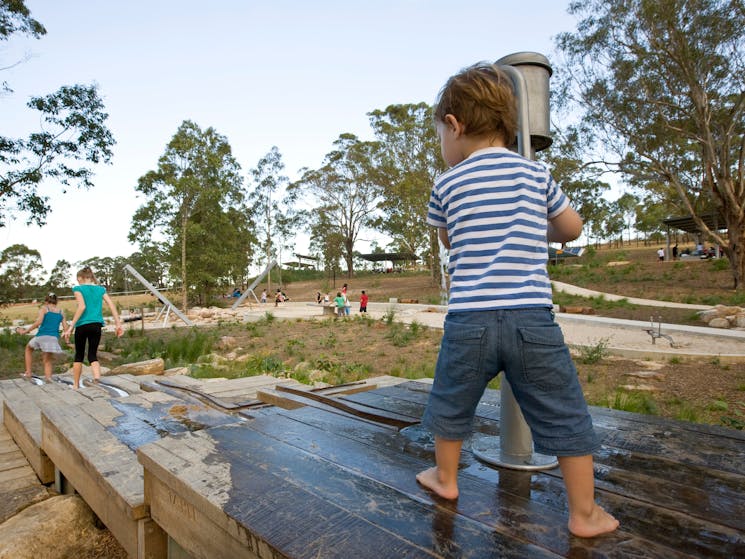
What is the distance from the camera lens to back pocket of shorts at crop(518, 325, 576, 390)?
1.34 metres

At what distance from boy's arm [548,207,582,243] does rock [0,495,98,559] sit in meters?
2.53

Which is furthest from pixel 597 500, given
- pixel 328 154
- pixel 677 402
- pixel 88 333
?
pixel 328 154

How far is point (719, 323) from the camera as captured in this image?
11125mm

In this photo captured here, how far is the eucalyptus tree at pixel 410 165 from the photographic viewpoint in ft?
A: 85.9

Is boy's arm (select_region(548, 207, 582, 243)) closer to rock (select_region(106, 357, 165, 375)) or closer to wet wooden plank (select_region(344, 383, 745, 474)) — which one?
wet wooden plank (select_region(344, 383, 745, 474))

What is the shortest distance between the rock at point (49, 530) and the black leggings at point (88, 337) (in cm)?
332

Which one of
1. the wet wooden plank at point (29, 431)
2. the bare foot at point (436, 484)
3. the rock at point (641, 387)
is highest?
the bare foot at point (436, 484)

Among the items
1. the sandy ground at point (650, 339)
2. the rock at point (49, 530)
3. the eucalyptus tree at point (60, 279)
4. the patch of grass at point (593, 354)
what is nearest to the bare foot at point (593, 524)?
the rock at point (49, 530)

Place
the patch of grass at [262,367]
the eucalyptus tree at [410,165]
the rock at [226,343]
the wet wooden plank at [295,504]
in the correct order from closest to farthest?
the wet wooden plank at [295,504] → the patch of grass at [262,367] → the rock at [226,343] → the eucalyptus tree at [410,165]

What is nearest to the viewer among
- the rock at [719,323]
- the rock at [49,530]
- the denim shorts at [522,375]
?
the denim shorts at [522,375]

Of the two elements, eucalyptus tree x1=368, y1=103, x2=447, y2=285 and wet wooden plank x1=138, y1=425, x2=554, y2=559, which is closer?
wet wooden plank x1=138, y1=425, x2=554, y2=559

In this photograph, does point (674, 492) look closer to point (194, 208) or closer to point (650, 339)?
point (650, 339)

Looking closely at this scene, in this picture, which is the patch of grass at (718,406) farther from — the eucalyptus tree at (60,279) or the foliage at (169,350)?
the eucalyptus tree at (60,279)

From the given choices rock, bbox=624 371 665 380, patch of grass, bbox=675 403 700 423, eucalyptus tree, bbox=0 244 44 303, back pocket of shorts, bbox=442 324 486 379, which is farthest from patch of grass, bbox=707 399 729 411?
eucalyptus tree, bbox=0 244 44 303
